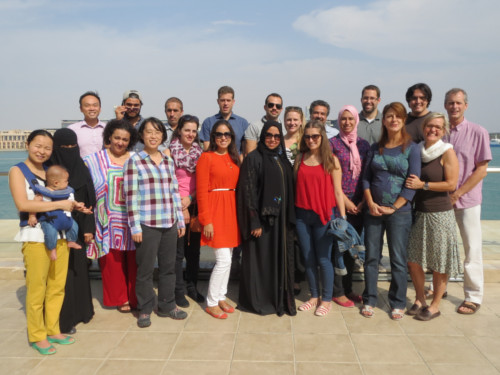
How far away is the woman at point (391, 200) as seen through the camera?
323 cm

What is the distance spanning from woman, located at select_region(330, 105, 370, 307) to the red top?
0.94 feet

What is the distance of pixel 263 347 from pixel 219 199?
1.28 m

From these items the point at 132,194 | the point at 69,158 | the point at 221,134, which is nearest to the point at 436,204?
the point at 221,134

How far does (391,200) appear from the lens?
327 centimetres

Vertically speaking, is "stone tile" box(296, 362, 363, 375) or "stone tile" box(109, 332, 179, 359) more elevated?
"stone tile" box(296, 362, 363, 375)

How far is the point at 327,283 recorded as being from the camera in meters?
3.54

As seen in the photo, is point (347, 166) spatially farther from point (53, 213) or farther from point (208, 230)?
point (53, 213)

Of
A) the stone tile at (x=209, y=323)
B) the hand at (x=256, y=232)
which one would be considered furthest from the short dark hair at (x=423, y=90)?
the stone tile at (x=209, y=323)

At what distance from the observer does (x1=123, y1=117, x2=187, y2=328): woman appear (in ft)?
10.1

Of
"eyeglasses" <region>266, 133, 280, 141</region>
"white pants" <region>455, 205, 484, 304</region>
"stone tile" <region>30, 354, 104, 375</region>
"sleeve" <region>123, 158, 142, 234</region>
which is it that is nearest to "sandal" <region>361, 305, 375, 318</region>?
"white pants" <region>455, 205, 484, 304</region>

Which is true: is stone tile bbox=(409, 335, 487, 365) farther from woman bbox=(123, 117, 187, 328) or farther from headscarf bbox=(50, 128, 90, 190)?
headscarf bbox=(50, 128, 90, 190)

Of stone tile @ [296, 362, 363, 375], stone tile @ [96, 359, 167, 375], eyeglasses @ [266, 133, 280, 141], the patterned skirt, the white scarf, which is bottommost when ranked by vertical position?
stone tile @ [296, 362, 363, 375]

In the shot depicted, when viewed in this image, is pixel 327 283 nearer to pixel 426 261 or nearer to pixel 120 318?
pixel 426 261

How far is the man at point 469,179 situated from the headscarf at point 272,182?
1.53m
